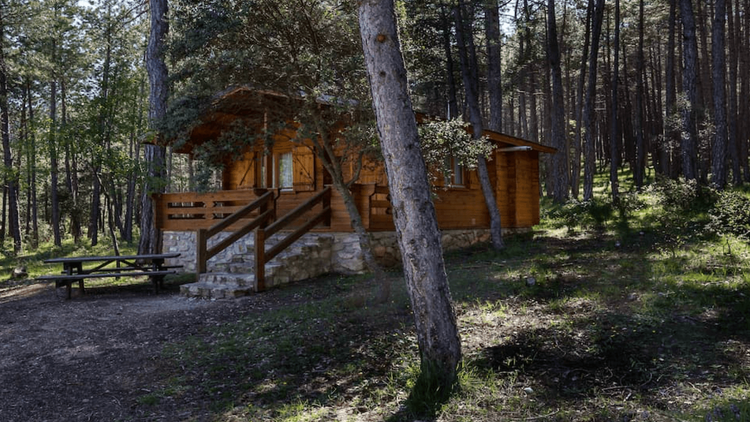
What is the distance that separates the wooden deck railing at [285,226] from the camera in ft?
30.6

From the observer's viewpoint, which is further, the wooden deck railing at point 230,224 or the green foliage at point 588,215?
the green foliage at point 588,215

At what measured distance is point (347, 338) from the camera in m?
5.66

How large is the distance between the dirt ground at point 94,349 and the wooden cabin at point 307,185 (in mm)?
3257

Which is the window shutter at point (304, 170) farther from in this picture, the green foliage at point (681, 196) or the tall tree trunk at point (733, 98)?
the tall tree trunk at point (733, 98)

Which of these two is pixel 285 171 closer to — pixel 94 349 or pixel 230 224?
pixel 230 224

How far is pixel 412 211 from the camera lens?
4.05 metres

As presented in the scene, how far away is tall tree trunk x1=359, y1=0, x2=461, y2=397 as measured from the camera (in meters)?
4.02

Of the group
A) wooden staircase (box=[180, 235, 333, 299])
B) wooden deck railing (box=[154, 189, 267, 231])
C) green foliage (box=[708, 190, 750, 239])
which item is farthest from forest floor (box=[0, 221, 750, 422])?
wooden deck railing (box=[154, 189, 267, 231])

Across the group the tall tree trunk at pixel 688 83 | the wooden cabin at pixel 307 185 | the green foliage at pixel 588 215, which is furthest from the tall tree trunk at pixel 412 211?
the tall tree trunk at pixel 688 83

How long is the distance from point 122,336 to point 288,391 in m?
3.34

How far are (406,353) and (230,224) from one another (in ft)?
23.2

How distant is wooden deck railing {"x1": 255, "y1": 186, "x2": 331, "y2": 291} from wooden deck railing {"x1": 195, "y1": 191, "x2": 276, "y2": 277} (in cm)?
46

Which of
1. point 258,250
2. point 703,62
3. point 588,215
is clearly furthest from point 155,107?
point 703,62

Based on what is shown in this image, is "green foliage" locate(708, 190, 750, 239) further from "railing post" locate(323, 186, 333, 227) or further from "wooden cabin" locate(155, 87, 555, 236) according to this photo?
"railing post" locate(323, 186, 333, 227)
